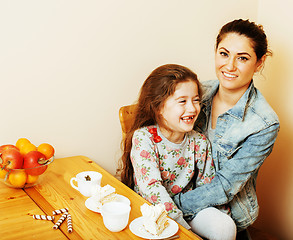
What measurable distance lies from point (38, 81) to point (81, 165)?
404mm

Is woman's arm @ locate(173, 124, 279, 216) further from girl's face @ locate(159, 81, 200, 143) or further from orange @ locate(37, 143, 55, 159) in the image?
orange @ locate(37, 143, 55, 159)

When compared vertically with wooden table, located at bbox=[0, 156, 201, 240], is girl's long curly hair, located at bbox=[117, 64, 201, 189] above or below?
above

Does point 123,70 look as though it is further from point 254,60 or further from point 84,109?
point 254,60

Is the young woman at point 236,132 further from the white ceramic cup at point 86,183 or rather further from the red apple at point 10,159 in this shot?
the red apple at point 10,159

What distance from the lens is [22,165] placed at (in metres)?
1.24

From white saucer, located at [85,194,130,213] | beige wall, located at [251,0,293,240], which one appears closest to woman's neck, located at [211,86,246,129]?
beige wall, located at [251,0,293,240]

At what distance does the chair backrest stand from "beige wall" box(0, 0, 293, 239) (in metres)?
0.12

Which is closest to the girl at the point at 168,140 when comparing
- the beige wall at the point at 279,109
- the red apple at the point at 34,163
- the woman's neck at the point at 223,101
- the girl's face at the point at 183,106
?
the girl's face at the point at 183,106

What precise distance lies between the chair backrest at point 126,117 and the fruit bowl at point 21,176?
1.48ft

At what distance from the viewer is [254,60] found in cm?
156

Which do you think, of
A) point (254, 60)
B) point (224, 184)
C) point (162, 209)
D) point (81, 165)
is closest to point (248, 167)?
point (224, 184)

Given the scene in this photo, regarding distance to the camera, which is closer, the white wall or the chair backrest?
the white wall

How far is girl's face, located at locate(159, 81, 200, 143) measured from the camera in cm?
144

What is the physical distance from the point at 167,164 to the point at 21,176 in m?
0.58
